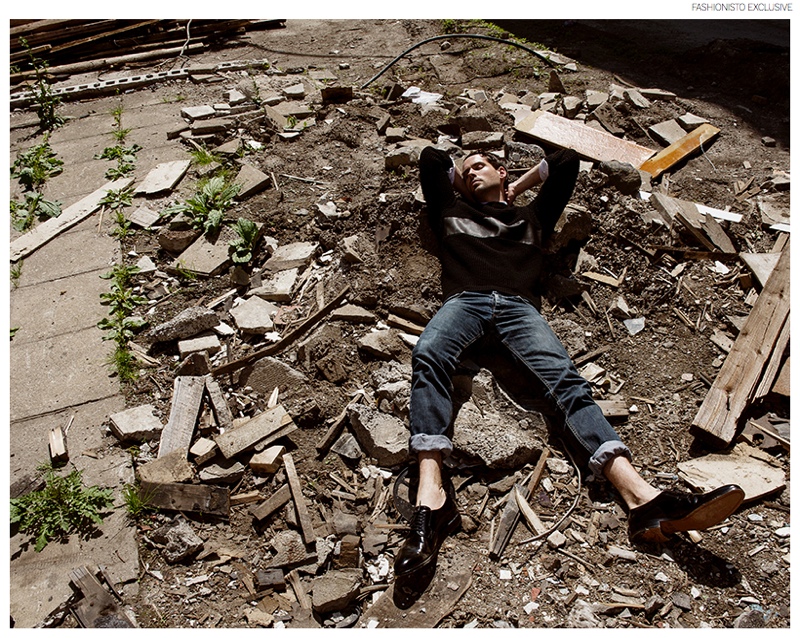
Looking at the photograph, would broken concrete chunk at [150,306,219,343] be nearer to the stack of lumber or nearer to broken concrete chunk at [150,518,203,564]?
broken concrete chunk at [150,518,203,564]

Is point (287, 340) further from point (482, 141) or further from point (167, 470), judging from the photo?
point (482, 141)

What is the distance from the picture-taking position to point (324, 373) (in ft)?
13.8

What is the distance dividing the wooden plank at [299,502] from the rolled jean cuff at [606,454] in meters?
1.74

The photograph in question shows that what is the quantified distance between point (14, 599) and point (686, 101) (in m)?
8.05

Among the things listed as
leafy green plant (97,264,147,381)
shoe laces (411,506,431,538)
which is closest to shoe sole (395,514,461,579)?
shoe laces (411,506,431,538)

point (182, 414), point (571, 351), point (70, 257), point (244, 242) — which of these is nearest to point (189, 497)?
point (182, 414)

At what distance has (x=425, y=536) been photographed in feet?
10.8

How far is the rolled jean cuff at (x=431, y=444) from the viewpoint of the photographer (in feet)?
11.7

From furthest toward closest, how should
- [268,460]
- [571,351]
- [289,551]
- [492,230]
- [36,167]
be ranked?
[36,167]
[492,230]
[571,351]
[268,460]
[289,551]

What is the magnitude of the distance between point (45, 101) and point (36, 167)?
1.78 m

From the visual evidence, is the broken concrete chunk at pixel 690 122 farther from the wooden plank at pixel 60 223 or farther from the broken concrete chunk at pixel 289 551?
the wooden plank at pixel 60 223

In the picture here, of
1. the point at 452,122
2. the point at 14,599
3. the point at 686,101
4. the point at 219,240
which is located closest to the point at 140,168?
the point at 219,240

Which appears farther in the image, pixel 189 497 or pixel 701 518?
pixel 189 497

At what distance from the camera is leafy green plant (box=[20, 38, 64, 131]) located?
7832mm
